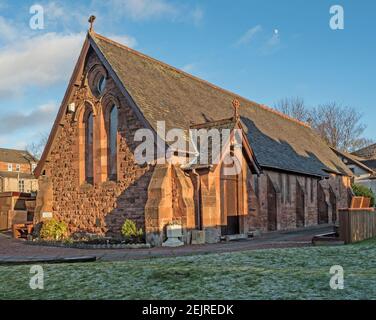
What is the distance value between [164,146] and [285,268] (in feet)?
31.1

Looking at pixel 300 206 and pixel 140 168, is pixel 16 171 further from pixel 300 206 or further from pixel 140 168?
pixel 140 168

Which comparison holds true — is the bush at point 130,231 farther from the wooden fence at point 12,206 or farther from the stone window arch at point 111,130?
the wooden fence at point 12,206

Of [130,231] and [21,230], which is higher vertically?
[130,231]

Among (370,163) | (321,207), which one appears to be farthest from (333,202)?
(370,163)

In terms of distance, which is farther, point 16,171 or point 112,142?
point 16,171

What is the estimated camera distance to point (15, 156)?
7938 centimetres

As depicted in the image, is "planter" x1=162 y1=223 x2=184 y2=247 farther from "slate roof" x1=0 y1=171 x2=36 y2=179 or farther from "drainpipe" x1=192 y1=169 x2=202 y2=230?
"slate roof" x1=0 y1=171 x2=36 y2=179

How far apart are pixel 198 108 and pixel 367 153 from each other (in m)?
56.7

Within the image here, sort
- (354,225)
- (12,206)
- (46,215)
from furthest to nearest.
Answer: (12,206)
(46,215)
(354,225)

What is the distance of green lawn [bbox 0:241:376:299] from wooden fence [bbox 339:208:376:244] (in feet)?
8.99
